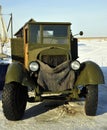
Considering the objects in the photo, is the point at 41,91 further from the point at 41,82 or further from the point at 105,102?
the point at 105,102

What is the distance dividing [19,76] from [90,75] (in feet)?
5.44

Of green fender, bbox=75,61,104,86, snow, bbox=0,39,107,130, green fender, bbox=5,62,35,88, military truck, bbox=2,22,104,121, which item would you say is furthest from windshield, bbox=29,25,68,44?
snow, bbox=0,39,107,130

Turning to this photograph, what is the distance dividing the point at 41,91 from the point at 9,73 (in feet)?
2.84

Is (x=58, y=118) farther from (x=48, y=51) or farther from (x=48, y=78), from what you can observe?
(x=48, y=51)

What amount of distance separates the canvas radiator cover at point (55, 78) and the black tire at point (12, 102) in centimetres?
61

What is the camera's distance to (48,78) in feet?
25.4

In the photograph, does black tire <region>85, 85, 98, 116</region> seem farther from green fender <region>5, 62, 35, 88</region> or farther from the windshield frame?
the windshield frame

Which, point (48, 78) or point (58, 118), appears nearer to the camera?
point (58, 118)

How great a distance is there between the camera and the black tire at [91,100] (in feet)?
24.8

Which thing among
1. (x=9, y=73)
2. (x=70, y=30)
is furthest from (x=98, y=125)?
(x=70, y=30)

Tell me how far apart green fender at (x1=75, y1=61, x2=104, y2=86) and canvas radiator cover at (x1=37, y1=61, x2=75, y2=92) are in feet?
0.73

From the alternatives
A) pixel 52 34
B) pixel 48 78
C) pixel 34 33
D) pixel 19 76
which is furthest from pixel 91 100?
pixel 34 33

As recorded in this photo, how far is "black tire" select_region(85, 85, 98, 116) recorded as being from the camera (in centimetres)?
756

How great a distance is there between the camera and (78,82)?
7879 millimetres
